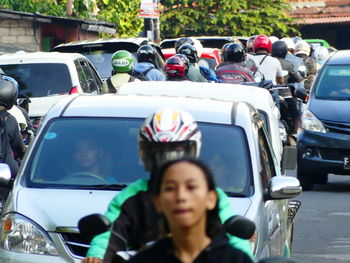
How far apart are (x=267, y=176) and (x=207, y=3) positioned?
41127mm

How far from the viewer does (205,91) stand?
1133 cm

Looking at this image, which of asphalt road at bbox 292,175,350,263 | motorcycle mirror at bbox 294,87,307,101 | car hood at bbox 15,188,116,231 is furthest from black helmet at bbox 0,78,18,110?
motorcycle mirror at bbox 294,87,307,101

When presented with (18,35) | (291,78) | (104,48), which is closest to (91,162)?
(291,78)

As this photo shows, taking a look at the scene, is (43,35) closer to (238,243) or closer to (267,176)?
(267,176)

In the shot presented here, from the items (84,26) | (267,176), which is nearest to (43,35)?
(84,26)

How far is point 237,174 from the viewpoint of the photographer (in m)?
7.76

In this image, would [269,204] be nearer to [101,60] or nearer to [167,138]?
[167,138]

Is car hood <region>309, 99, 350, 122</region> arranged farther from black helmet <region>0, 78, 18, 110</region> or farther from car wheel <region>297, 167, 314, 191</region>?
black helmet <region>0, 78, 18, 110</region>

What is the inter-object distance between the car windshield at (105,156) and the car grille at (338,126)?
864 cm

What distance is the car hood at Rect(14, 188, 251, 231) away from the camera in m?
7.36

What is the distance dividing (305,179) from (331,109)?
1.06 m

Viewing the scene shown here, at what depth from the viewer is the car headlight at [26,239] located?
7359 mm

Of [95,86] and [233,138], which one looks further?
[95,86]

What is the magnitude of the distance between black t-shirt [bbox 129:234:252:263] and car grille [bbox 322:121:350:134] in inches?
489
